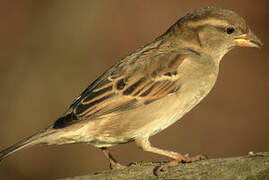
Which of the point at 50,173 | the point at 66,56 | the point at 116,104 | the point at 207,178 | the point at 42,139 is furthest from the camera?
the point at 66,56

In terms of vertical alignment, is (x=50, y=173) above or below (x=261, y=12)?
below

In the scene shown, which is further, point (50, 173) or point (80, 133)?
point (50, 173)

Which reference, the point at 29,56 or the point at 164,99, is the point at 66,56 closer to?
the point at 29,56

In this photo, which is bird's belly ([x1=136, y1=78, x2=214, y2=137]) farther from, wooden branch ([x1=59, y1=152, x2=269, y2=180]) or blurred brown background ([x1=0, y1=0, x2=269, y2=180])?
blurred brown background ([x1=0, y1=0, x2=269, y2=180])

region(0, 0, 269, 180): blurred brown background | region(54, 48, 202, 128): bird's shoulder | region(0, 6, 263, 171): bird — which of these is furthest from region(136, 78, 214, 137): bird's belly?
region(0, 0, 269, 180): blurred brown background

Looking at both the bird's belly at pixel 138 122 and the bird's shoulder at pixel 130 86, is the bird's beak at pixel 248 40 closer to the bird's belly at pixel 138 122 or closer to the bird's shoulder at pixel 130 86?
the bird's shoulder at pixel 130 86

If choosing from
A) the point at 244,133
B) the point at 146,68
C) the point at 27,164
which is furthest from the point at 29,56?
the point at 146,68

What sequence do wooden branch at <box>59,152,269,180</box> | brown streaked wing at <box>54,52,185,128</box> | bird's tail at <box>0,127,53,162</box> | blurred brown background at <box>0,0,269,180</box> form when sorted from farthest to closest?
blurred brown background at <box>0,0,269,180</box>, brown streaked wing at <box>54,52,185,128</box>, bird's tail at <box>0,127,53,162</box>, wooden branch at <box>59,152,269,180</box>

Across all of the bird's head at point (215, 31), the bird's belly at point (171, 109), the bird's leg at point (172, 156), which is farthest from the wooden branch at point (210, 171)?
the bird's head at point (215, 31)

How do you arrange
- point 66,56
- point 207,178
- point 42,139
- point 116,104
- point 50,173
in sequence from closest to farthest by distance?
point 207,178
point 42,139
point 116,104
point 50,173
point 66,56
